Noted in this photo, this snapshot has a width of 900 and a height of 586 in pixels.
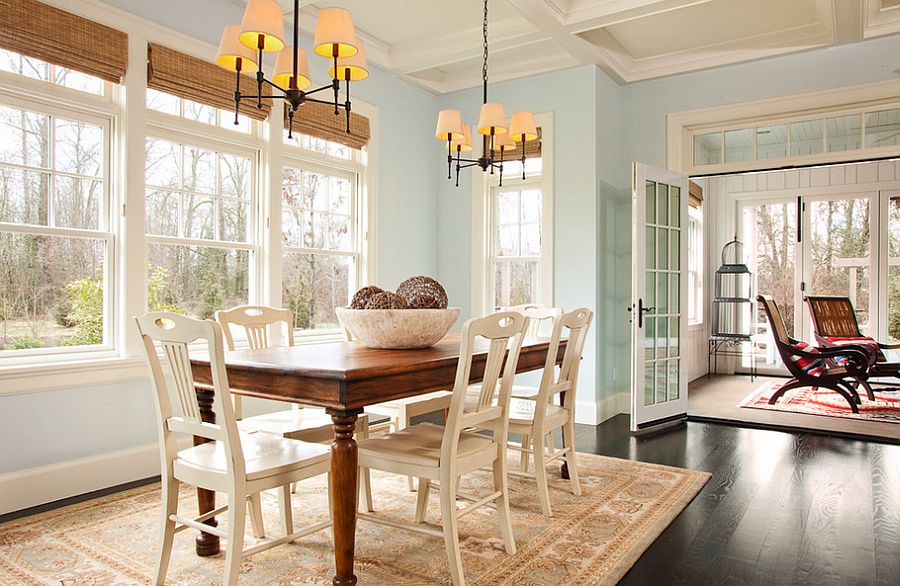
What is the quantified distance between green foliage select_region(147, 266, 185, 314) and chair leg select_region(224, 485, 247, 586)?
206 cm

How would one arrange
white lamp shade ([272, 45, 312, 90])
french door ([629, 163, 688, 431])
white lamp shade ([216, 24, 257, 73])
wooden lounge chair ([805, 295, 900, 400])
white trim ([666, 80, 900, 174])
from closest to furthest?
white lamp shade ([216, 24, 257, 73]), white lamp shade ([272, 45, 312, 90]), white trim ([666, 80, 900, 174]), french door ([629, 163, 688, 431]), wooden lounge chair ([805, 295, 900, 400])

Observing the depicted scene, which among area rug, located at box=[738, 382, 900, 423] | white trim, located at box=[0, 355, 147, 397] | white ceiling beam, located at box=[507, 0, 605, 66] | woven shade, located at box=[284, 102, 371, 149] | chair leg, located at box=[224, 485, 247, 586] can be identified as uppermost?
white ceiling beam, located at box=[507, 0, 605, 66]

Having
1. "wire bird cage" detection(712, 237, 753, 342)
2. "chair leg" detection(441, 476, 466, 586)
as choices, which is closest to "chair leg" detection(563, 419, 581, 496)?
"chair leg" detection(441, 476, 466, 586)

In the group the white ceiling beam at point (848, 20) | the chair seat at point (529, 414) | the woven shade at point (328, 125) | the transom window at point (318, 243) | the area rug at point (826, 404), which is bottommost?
the area rug at point (826, 404)

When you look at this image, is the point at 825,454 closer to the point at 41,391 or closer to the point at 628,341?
the point at 628,341

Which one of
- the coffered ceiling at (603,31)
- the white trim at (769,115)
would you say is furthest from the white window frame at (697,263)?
the coffered ceiling at (603,31)

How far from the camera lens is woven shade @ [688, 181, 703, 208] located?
7.70m

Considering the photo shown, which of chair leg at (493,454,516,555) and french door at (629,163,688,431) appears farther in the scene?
french door at (629,163,688,431)

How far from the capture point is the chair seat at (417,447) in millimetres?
2292

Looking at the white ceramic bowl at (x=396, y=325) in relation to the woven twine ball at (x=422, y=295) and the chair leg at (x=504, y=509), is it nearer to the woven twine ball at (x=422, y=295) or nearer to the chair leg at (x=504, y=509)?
the woven twine ball at (x=422, y=295)

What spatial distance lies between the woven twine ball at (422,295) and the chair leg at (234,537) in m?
1.09

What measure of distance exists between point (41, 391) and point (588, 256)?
380 centimetres

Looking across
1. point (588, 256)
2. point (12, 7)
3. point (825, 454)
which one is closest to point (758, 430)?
point (825, 454)

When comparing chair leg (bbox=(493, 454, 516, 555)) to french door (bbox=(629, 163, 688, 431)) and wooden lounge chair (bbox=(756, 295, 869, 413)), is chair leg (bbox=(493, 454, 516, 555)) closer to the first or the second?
french door (bbox=(629, 163, 688, 431))
